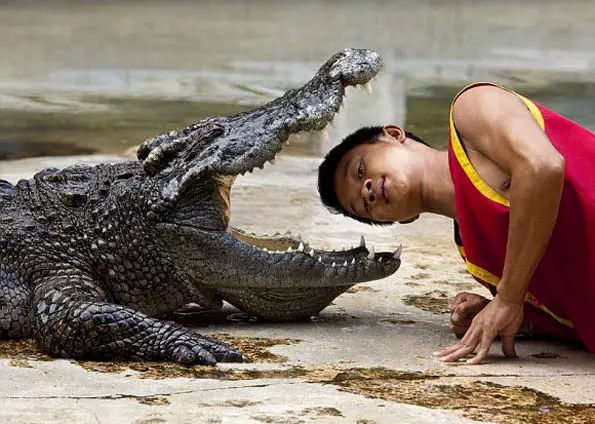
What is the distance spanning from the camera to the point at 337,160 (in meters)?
4.15

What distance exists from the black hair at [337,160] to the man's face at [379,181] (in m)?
0.02

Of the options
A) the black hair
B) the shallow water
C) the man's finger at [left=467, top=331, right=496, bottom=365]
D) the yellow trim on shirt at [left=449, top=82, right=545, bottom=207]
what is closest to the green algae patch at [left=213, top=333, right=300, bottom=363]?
the black hair

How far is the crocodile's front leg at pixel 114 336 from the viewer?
12.6 feet

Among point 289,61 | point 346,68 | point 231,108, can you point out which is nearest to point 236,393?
point 346,68

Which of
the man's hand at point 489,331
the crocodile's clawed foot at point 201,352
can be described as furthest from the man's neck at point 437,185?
the crocodile's clawed foot at point 201,352

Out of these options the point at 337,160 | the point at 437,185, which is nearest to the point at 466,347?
the point at 437,185

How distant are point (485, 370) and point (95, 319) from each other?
1.18 meters

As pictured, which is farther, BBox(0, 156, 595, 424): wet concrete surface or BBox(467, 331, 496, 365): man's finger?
BBox(467, 331, 496, 365): man's finger

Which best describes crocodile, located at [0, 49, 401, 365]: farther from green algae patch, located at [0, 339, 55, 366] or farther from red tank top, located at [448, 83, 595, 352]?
red tank top, located at [448, 83, 595, 352]

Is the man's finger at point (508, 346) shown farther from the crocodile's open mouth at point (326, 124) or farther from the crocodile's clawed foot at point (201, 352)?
the crocodile's clawed foot at point (201, 352)

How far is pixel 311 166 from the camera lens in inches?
290

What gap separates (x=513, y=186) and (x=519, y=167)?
6 centimetres

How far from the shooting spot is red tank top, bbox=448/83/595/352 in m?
3.76

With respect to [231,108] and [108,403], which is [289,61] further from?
[108,403]
